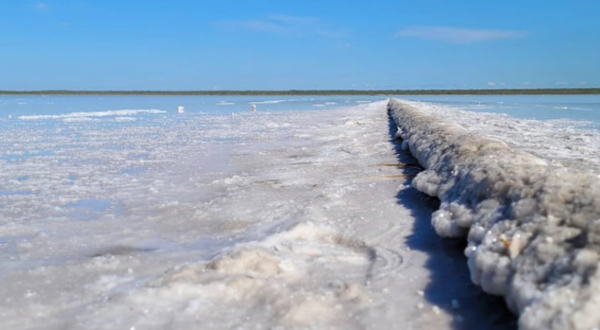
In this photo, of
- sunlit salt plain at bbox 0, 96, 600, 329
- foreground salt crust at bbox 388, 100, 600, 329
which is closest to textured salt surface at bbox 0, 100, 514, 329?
sunlit salt plain at bbox 0, 96, 600, 329

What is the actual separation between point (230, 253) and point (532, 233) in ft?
4.22

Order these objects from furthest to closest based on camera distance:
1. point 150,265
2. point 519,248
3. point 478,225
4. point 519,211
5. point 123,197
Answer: point 123,197 → point 150,265 → point 478,225 → point 519,211 → point 519,248

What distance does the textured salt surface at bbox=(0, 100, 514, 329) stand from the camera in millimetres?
2006

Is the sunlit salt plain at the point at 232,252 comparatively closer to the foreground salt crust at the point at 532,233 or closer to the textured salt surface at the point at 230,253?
the textured salt surface at the point at 230,253

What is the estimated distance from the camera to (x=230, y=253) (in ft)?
8.19

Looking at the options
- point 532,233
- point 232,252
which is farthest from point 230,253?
point 532,233

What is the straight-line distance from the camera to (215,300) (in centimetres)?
211

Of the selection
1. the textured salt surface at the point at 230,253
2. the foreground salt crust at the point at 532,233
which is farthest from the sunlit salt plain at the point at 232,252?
the foreground salt crust at the point at 532,233

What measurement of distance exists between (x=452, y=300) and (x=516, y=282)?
0.32 metres

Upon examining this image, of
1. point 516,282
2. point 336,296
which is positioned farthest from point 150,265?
point 516,282

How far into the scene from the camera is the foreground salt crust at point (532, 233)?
62.5 inches

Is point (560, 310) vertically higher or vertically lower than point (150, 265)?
higher

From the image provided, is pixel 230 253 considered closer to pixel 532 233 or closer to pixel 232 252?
pixel 232 252

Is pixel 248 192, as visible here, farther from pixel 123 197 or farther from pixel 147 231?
pixel 147 231
